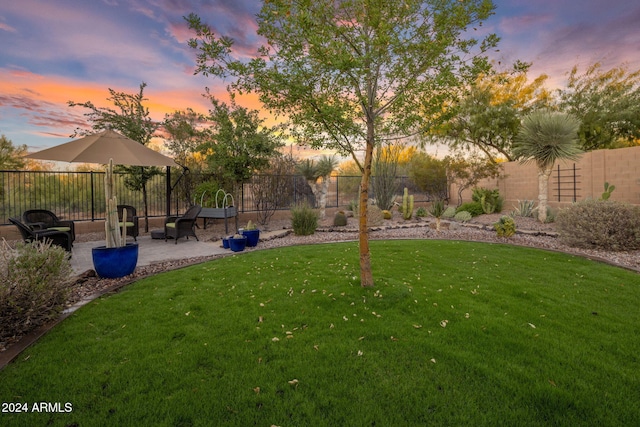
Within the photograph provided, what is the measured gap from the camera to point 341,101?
11.9 feet

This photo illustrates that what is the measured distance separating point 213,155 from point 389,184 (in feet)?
24.8

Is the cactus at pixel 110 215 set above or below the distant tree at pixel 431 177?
below

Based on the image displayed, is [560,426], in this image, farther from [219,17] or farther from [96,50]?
[96,50]

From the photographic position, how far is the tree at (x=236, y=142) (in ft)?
33.7

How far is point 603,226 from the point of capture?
641 centimetres

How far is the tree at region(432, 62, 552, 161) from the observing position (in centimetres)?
1941

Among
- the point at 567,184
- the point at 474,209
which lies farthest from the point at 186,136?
the point at 567,184

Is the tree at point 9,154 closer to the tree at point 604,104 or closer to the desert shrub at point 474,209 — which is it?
the desert shrub at point 474,209

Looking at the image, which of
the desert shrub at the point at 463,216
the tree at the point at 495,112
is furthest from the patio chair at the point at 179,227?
the tree at the point at 495,112

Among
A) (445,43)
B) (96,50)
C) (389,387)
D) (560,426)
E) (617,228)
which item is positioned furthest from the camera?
(96,50)

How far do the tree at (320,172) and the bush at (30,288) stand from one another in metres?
9.93

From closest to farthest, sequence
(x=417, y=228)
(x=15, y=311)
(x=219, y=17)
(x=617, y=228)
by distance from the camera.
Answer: (x=15, y=311), (x=617, y=228), (x=219, y=17), (x=417, y=228)

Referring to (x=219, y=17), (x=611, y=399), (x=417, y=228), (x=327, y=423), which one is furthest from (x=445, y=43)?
(x=417, y=228)

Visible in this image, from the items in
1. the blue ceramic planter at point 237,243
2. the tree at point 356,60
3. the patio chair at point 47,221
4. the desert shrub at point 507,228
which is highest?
the tree at point 356,60
